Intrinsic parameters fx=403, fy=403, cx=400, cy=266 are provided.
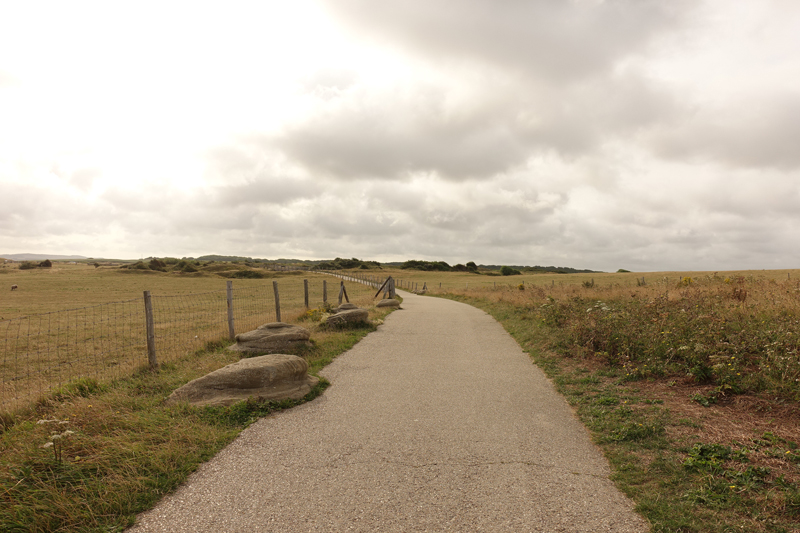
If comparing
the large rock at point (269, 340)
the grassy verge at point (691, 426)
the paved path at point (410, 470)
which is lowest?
the paved path at point (410, 470)

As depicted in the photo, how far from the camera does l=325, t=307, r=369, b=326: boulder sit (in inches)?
564

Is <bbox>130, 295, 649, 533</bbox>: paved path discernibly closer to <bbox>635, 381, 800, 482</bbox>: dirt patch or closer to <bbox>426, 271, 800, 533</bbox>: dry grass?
<bbox>426, 271, 800, 533</bbox>: dry grass

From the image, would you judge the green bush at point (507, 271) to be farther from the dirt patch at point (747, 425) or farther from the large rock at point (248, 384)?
the large rock at point (248, 384)

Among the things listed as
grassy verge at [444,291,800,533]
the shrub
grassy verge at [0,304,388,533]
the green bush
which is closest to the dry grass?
grassy verge at [444,291,800,533]

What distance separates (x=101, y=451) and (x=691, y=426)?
7352mm

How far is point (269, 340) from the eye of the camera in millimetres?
10164

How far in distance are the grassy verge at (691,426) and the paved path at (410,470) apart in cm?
37

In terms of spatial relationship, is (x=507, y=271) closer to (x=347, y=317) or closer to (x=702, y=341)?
(x=347, y=317)

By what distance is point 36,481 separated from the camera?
401 centimetres

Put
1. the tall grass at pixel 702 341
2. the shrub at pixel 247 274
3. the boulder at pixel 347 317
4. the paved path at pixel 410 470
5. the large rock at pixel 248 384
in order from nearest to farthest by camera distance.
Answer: the paved path at pixel 410 470 → the tall grass at pixel 702 341 → the large rock at pixel 248 384 → the boulder at pixel 347 317 → the shrub at pixel 247 274

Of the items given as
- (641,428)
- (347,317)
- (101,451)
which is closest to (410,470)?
(641,428)

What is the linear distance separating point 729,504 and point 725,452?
1051 mm

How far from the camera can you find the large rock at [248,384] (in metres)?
6.61

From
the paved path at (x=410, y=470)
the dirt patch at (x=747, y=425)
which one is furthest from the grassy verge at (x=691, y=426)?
the paved path at (x=410, y=470)
